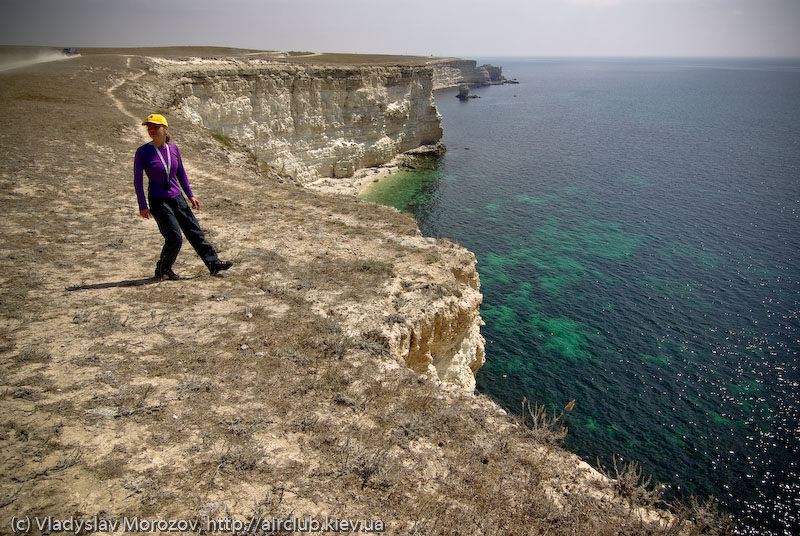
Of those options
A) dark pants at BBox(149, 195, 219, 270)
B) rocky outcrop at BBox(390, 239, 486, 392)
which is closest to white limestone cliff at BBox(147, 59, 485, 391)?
rocky outcrop at BBox(390, 239, 486, 392)

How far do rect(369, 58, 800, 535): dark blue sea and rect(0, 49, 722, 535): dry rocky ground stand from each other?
11.5 m

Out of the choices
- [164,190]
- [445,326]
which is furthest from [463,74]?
[164,190]

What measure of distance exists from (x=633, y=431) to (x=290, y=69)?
37.8 meters

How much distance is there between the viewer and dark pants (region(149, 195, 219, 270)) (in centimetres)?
855

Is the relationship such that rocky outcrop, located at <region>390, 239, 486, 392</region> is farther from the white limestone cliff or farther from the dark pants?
the dark pants

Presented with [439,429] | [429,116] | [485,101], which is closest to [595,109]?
[485,101]

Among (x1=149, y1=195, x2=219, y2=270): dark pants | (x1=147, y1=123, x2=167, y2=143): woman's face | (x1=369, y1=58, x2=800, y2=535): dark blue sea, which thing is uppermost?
(x1=147, y1=123, x2=167, y2=143): woman's face

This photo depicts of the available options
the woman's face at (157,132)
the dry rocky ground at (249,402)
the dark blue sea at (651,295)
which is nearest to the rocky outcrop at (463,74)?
the dark blue sea at (651,295)

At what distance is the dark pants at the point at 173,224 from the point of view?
8.55m

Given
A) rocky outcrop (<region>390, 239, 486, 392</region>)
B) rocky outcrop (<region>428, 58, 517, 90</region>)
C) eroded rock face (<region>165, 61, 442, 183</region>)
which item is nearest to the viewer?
rocky outcrop (<region>390, 239, 486, 392</region>)

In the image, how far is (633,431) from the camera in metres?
17.4

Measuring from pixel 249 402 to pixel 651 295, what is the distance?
84.1 ft

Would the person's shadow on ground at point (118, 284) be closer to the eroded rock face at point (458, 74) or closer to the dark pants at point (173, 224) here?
the dark pants at point (173, 224)

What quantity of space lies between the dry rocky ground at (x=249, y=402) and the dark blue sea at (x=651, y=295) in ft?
37.6
